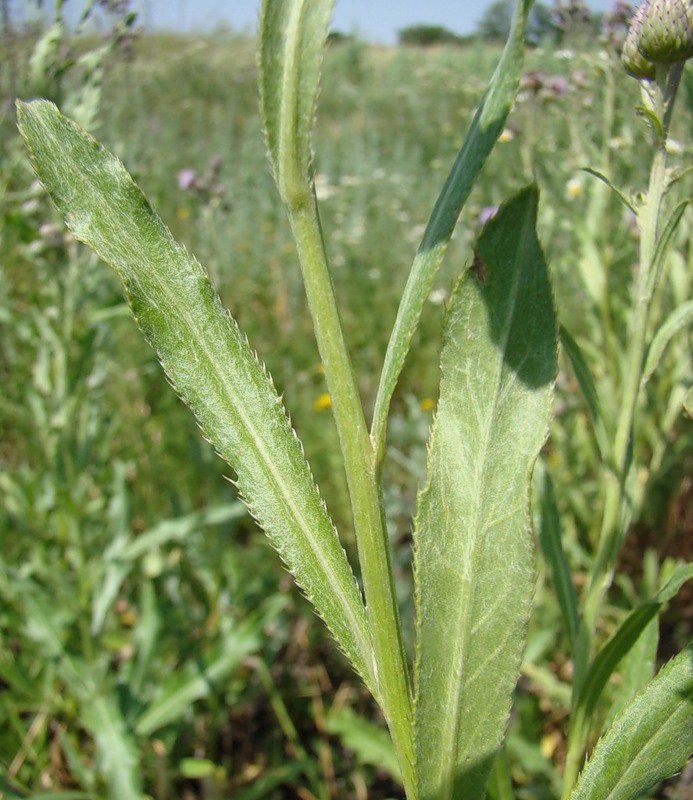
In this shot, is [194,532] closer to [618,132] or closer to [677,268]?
[677,268]

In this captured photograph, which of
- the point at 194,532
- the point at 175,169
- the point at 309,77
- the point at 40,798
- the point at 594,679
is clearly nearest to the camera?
the point at 309,77

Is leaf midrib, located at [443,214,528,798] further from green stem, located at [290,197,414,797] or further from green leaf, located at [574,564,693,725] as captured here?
green leaf, located at [574,564,693,725]

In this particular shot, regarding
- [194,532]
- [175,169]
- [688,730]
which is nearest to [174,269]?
[688,730]

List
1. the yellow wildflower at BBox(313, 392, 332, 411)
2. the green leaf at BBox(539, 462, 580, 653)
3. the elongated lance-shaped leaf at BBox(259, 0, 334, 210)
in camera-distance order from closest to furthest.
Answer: the elongated lance-shaped leaf at BBox(259, 0, 334, 210) → the green leaf at BBox(539, 462, 580, 653) → the yellow wildflower at BBox(313, 392, 332, 411)

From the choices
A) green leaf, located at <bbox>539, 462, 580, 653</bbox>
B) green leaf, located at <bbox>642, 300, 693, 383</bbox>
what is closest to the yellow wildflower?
green leaf, located at <bbox>539, 462, 580, 653</bbox>

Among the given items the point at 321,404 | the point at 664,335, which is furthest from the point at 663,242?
the point at 321,404
